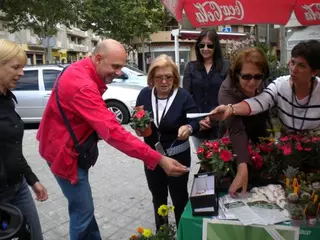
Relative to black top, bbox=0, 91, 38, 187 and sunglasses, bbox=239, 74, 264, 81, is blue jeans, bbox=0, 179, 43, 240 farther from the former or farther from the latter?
sunglasses, bbox=239, 74, 264, 81

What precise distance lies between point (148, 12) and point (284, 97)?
24261 millimetres

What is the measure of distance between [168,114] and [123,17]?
2259 cm

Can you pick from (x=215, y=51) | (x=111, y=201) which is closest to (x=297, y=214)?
(x=215, y=51)

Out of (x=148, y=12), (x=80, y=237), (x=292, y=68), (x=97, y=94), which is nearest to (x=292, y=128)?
(x=292, y=68)

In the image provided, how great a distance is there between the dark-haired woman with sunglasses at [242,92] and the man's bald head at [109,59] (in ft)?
2.37

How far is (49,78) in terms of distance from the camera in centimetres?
921

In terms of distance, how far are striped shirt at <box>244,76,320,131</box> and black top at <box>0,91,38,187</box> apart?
1.47m

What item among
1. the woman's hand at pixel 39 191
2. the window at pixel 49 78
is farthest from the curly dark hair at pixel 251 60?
the window at pixel 49 78

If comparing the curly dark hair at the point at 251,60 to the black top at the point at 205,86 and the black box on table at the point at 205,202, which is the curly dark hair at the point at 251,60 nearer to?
the black box on table at the point at 205,202

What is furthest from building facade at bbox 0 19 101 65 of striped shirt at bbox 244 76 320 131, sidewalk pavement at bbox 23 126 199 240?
striped shirt at bbox 244 76 320 131

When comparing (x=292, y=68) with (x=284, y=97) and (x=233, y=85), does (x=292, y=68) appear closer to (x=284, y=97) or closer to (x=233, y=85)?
(x=284, y=97)

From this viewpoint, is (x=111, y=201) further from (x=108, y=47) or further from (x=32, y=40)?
(x=32, y=40)

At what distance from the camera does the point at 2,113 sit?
83.7 inches

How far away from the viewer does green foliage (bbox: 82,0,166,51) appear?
23188 millimetres
